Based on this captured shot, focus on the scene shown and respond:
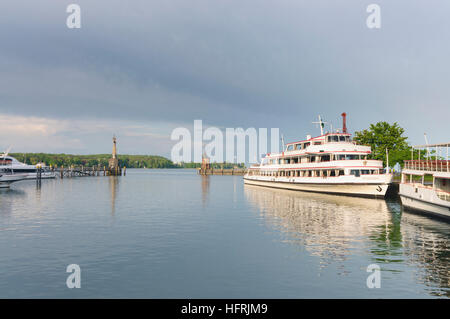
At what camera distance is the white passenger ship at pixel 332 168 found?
160ft

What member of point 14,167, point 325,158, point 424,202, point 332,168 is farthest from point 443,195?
point 14,167

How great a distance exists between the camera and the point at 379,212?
36.0 meters

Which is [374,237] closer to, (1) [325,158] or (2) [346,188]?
(2) [346,188]

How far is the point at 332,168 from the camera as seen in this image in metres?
52.7

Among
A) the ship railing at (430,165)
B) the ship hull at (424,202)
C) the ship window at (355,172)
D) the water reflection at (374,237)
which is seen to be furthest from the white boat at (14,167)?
the ship railing at (430,165)

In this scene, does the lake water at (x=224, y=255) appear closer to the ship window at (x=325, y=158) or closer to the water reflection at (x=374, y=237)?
the water reflection at (x=374, y=237)

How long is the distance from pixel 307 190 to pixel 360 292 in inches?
1876

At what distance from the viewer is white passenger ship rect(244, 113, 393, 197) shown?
48.8 meters

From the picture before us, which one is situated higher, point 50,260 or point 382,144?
point 382,144

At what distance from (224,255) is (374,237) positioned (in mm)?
11198

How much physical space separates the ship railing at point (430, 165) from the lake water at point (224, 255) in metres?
4.91

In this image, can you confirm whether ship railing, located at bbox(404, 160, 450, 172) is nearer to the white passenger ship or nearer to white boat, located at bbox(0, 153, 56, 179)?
the white passenger ship
